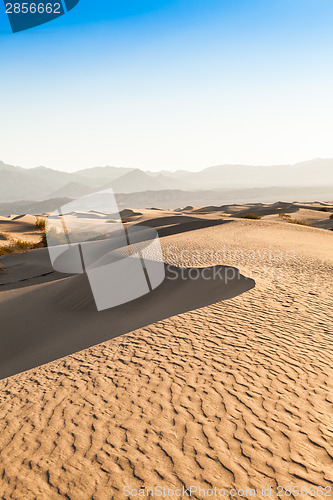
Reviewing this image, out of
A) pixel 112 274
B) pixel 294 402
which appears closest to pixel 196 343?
pixel 294 402

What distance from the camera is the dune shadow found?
6102 millimetres

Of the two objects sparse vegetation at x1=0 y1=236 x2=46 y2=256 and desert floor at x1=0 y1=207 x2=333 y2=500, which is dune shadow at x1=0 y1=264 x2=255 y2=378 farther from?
sparse vegetation at x1=0 y1=236 x2=46 y2=256

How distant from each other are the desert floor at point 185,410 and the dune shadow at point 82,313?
968mm

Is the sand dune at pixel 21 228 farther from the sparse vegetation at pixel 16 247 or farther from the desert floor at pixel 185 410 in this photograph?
the desert floor at pixel 185 410

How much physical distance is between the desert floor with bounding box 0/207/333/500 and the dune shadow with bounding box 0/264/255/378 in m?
0.97

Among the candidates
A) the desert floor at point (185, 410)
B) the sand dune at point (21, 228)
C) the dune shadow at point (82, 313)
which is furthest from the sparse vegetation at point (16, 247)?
the desert floor at point (185, 410)

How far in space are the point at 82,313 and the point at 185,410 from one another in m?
5.23

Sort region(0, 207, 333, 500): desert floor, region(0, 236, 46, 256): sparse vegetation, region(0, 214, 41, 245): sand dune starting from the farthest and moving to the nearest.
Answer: region(0, 214, 41, 245): sand dune → region(0, 236, 46, 256): sparse vegetation → region(0, 207, 333, 500): desert floor

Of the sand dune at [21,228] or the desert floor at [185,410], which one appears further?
the sand dune at [21,228]

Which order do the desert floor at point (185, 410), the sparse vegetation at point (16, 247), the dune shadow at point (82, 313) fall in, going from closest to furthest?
the desert floor at point (185, 410) → the dune shadow at point (82, 313) → the sparse vegetation at point (16, 247)

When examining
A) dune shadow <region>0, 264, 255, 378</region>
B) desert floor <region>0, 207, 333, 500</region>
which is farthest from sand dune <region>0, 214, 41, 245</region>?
desert floor <region>0, 207, 333, 500</region>

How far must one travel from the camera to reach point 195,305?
6.44 m

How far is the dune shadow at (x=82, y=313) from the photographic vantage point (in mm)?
6102

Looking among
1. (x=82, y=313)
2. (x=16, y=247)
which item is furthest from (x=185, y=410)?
(x=16, y=247)
